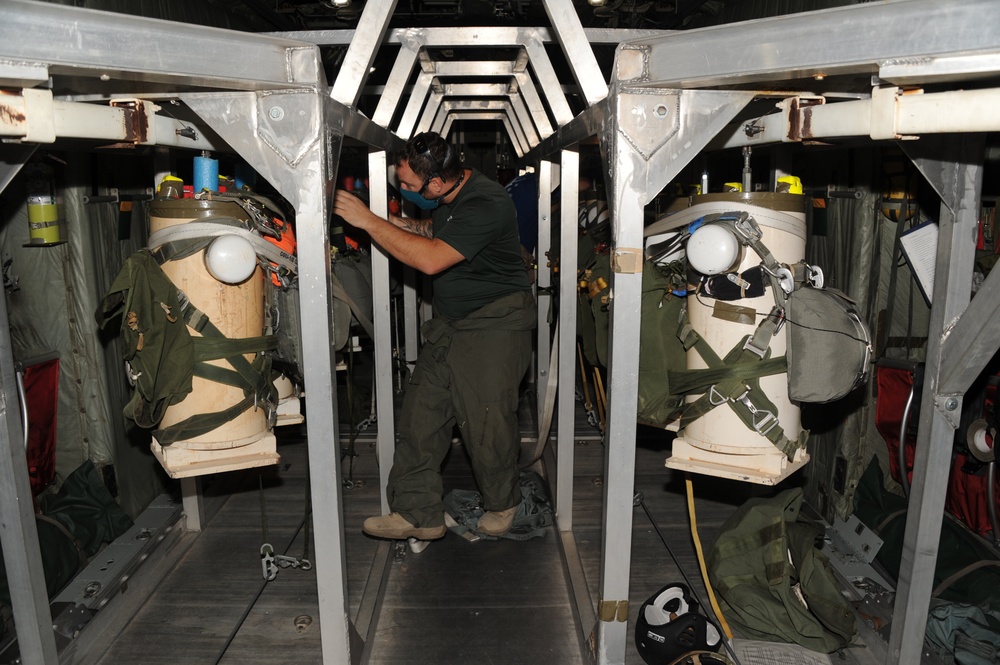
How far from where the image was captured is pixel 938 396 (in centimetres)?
285

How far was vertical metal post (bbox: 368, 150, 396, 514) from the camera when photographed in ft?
14.3

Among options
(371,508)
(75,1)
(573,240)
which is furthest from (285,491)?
(75,1)

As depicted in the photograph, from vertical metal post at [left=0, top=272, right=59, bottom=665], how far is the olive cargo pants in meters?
2.16

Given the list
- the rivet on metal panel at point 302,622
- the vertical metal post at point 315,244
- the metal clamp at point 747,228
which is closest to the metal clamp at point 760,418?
the metal clamp at point 747,228

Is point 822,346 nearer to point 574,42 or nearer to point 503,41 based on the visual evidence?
point 574,42

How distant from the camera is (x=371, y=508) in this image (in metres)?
5.37

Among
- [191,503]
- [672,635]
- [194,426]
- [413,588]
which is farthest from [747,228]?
[191,503]

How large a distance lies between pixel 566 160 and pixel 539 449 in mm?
2379

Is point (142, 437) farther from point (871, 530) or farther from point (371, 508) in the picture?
point (871, 530)

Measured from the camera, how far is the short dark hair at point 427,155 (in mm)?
4297

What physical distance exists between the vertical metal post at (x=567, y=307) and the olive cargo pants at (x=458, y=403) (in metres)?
0.35

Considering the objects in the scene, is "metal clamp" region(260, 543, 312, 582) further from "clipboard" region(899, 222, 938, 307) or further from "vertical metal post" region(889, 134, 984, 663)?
"clipboard" region(899, 222, 938, 307)

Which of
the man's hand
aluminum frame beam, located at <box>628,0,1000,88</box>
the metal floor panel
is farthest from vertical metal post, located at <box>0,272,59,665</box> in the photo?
aluminum frame beam, located at <box>628,0,1000,88</box>

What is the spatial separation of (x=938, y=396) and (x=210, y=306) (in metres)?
3.05
